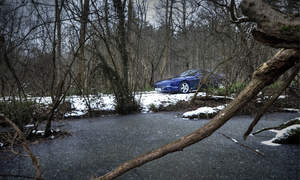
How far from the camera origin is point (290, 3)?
967 millimetres

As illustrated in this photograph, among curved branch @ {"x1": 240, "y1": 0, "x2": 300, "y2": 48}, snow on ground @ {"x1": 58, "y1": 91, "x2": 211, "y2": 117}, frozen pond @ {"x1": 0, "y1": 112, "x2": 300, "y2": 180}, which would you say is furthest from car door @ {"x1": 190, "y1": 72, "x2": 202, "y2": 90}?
curved branch @ {"x1": 240, "y1": 0, "x2": 300, "y2": 48}

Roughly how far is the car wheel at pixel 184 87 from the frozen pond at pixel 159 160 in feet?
18.0

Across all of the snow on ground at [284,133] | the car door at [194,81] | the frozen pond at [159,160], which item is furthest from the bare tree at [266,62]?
the car door at [194,81]

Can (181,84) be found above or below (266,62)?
above

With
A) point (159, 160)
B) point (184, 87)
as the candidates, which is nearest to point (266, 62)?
point (159, 160)

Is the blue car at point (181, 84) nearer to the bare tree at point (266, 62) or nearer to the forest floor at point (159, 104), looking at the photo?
the forest floor at point (159, 104)

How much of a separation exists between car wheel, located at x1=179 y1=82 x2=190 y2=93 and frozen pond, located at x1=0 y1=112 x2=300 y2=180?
547cm

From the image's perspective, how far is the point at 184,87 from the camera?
9664 mm

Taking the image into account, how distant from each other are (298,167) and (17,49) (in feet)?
15.8

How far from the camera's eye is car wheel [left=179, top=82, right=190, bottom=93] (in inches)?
376

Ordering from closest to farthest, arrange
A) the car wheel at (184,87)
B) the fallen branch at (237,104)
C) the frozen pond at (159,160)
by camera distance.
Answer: the fallen branch at (237,104), the frozen pond at (159,160), the car wheel at (184,87)

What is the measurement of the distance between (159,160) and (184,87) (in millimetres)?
7403

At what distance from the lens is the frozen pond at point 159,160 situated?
2166mm

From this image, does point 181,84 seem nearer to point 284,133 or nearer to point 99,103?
point 99,103
